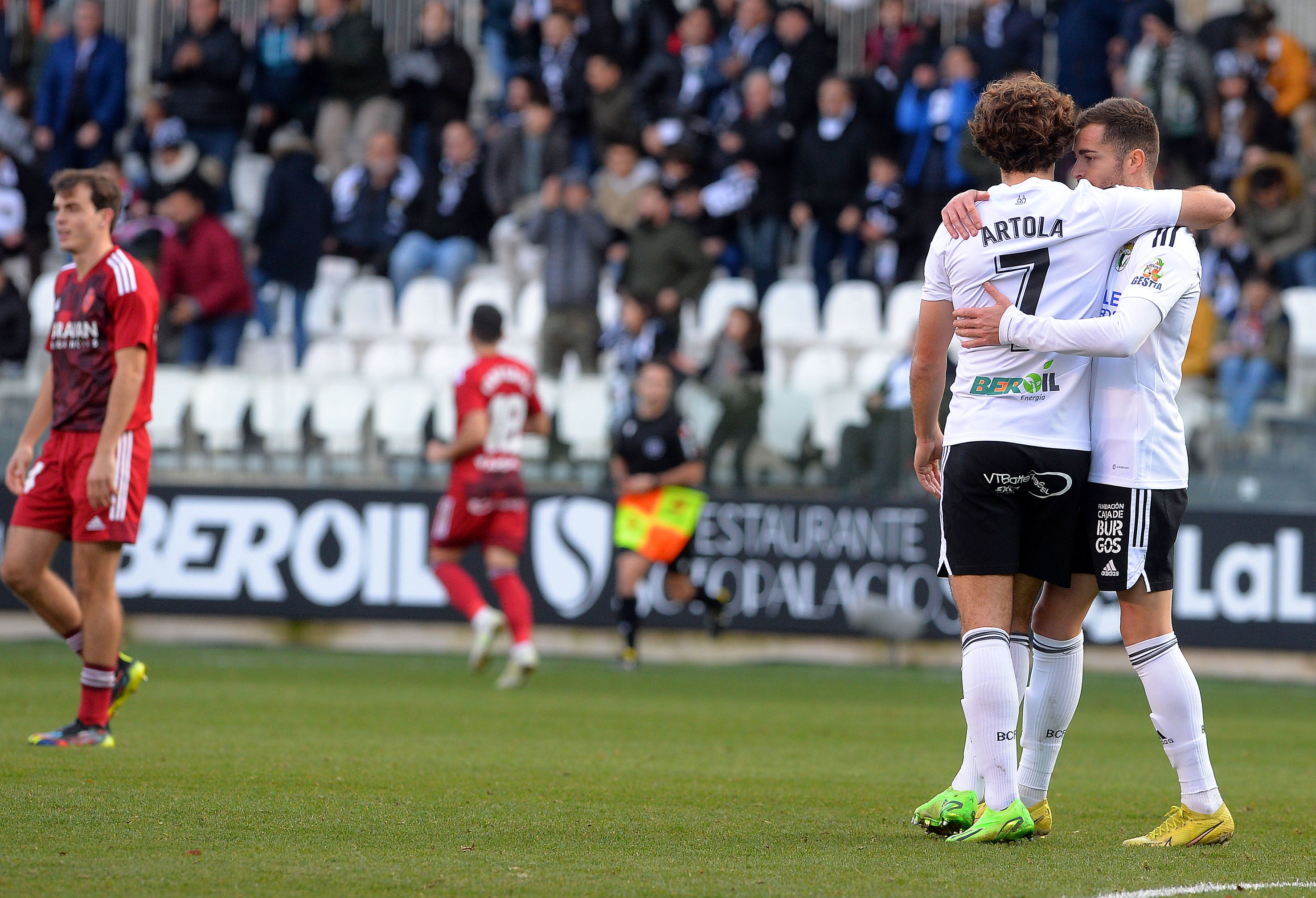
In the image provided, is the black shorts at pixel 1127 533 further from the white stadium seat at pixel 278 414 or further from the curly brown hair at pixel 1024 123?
the white stadium seat at pixel 278 414

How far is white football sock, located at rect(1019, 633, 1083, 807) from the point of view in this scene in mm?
5008

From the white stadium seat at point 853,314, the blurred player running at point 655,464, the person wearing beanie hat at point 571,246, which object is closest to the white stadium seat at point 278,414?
the person wearing beanie hat at point 571,246

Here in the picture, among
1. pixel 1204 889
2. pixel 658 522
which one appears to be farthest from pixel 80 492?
pixel 658 522

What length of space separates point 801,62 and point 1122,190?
11.3m

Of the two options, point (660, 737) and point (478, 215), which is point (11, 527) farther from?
point (478, 215)

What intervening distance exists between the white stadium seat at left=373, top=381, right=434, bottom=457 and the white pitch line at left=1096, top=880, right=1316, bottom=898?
30.9 ft

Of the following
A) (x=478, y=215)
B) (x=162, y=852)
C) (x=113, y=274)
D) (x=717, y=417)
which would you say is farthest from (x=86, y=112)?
(x=162, y=852)

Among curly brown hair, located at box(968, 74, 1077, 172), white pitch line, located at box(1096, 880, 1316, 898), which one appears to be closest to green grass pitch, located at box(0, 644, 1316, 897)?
white pitch line, located at box(1096, 880, 1316, 898)

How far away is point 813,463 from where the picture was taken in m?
12.5

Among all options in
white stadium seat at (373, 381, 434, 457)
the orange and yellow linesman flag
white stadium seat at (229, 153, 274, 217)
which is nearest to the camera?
the orange and yellow linesman flag

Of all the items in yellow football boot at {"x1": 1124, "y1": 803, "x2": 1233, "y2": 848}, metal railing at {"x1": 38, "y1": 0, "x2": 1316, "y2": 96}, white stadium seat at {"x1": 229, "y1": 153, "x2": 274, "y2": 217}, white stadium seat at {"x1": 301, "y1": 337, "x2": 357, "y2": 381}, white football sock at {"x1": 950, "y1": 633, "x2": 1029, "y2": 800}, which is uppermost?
metal railing at {"x1": 38, "y1": 0, "x2": 1316, "y2": 96}

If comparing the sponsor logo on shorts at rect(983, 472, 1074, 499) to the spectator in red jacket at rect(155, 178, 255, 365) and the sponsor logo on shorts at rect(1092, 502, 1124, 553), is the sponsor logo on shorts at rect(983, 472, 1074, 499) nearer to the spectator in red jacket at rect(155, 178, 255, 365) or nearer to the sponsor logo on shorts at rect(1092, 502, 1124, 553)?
the sponsor logo on shorts at rect(1092, 502, 1124, 553)

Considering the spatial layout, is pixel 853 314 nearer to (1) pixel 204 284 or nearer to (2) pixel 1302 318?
(2) pixel 1302 318

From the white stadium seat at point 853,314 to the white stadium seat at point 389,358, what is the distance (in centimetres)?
357
